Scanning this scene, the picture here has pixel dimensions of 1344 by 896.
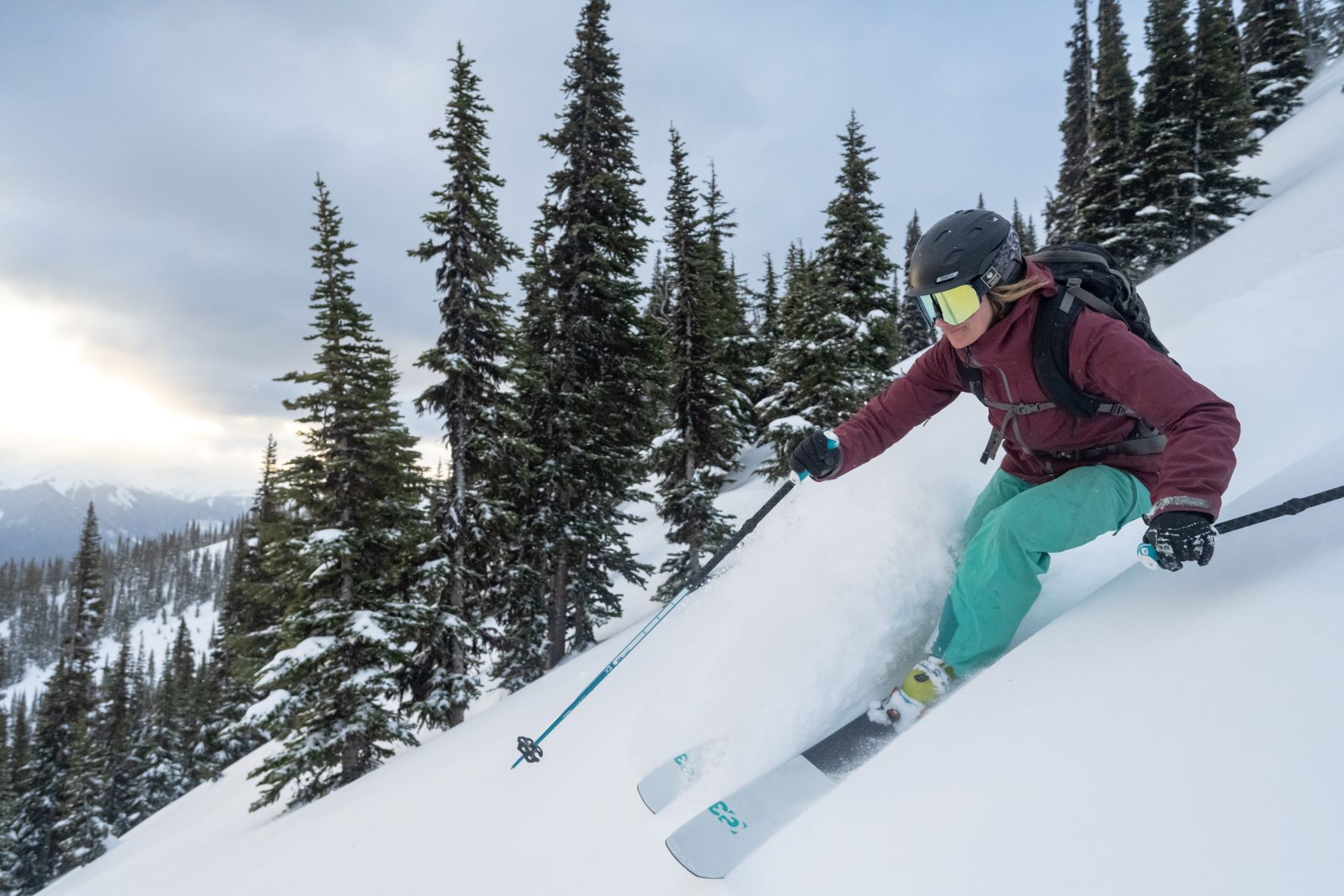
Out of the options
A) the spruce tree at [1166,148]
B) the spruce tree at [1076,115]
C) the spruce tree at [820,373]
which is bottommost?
the spruce tree at [820,373]

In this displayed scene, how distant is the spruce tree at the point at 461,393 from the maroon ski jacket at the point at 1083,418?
37.2 feet

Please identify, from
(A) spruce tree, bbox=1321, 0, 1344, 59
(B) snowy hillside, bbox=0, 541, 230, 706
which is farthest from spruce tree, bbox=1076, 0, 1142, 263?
(B) snowy hillside, bbox=0, 541, 230, 706

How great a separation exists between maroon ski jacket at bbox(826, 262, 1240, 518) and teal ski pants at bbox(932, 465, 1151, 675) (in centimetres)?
19

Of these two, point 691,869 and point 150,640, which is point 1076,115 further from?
point 150,640

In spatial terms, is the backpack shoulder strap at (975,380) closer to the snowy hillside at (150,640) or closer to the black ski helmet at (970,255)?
the black ski helmet at (970,255)

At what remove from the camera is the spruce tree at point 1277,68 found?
2864 centimetres

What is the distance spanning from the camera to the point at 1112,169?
1966 centimetres

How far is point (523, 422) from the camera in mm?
13680

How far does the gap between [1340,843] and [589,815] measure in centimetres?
275

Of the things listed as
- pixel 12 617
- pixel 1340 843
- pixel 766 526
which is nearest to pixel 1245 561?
pixel 1340 843

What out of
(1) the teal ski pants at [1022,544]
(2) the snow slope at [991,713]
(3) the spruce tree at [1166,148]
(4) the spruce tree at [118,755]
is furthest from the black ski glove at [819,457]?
(4) the spruce tree at [118,755]

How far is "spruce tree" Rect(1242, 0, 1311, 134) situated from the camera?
2864 cm

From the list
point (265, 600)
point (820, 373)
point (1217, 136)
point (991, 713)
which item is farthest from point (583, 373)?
point (1217, 136)

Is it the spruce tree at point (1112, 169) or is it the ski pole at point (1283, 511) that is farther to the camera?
the spruce tree at point (1112, 169)
